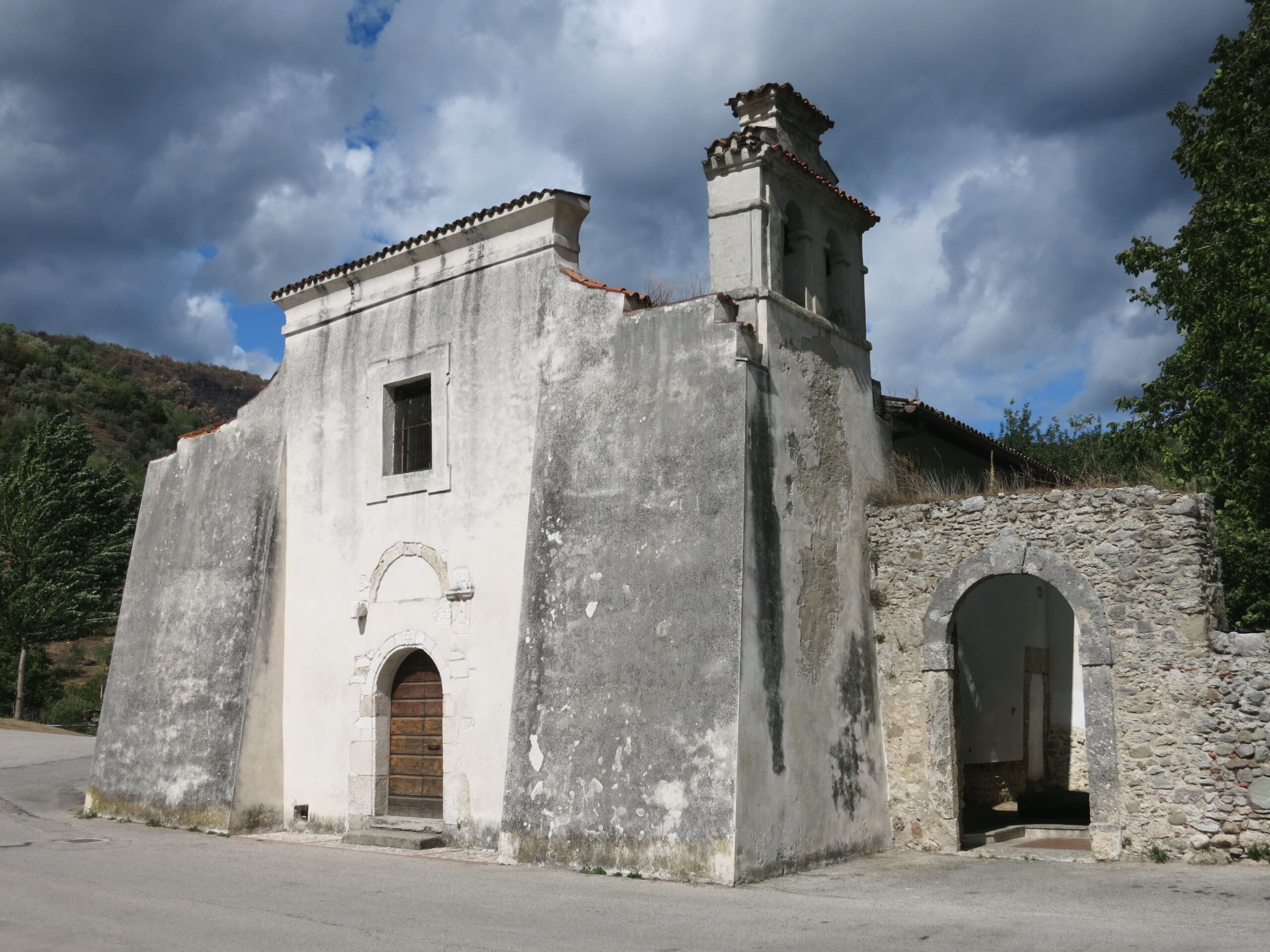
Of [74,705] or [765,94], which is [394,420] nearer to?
[765,94]

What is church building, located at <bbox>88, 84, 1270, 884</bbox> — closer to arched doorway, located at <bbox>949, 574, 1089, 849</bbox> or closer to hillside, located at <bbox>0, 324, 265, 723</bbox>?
arched doorway, located at <bbox>949, 574, 1089, 849</bbox>

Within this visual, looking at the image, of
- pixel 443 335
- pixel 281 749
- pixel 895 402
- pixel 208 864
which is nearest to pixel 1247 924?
pixel 895 402

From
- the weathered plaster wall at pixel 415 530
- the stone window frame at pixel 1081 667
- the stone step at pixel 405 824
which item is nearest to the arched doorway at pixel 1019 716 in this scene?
the stone window frame at pixel 1081 667

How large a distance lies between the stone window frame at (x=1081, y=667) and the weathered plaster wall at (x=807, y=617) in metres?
0.62

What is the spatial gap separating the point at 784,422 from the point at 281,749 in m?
7.70

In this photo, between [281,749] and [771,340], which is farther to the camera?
[281,749]

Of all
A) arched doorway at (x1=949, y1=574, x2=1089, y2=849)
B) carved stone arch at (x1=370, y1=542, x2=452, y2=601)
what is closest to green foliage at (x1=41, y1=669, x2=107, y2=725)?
carved stone arch at (x1=370, y1=542, x2=452, y2=601)

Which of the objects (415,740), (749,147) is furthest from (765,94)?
(415,740)

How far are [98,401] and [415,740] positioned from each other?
46.0 m

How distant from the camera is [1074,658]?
54.5 ft

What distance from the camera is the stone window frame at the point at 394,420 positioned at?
1223 centimetres

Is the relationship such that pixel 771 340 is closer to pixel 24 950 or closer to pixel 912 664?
pixel 912 664

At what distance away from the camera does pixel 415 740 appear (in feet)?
40.1

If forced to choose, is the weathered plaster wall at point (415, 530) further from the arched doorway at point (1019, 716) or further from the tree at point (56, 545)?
the tree at point (56, 545)
